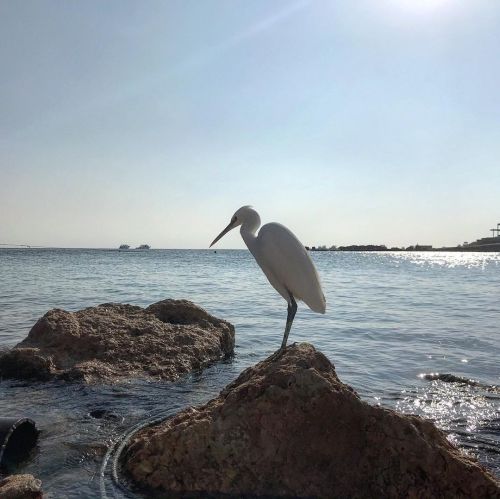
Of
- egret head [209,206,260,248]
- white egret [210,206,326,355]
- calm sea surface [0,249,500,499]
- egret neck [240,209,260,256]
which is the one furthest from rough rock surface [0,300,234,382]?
egret head [209,206,260,248]

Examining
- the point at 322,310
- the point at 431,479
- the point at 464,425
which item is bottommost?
the point at 464,425

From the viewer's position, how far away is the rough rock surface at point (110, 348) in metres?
6.91

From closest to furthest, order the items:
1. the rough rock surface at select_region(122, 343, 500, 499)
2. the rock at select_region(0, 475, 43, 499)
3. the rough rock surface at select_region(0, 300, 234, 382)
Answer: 1. the rock at select_region(0, 475, 43, 499)
2. the rough rock surface at select_region(122, 343, 500, 499)
3. the rough rock surface at select_region(0, 300, 234, 382)

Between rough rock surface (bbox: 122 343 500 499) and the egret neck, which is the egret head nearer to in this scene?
the egret neck

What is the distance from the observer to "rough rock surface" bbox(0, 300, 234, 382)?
272 inches

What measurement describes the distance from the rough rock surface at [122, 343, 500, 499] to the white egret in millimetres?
2257

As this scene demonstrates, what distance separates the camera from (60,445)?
4.64 m

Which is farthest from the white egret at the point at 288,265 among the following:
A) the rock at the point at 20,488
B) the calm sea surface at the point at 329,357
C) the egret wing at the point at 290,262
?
the rock at the point at 20,488

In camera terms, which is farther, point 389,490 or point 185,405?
point 185,405

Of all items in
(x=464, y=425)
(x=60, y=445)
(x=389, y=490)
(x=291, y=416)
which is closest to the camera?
(x=389, y=490)

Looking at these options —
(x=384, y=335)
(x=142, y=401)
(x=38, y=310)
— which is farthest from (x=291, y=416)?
(x=38, y=310)

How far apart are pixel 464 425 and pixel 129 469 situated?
3.94 metres

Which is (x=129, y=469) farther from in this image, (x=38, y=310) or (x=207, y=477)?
(x=38, y=310)

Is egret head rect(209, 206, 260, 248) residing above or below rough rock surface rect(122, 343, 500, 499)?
above
